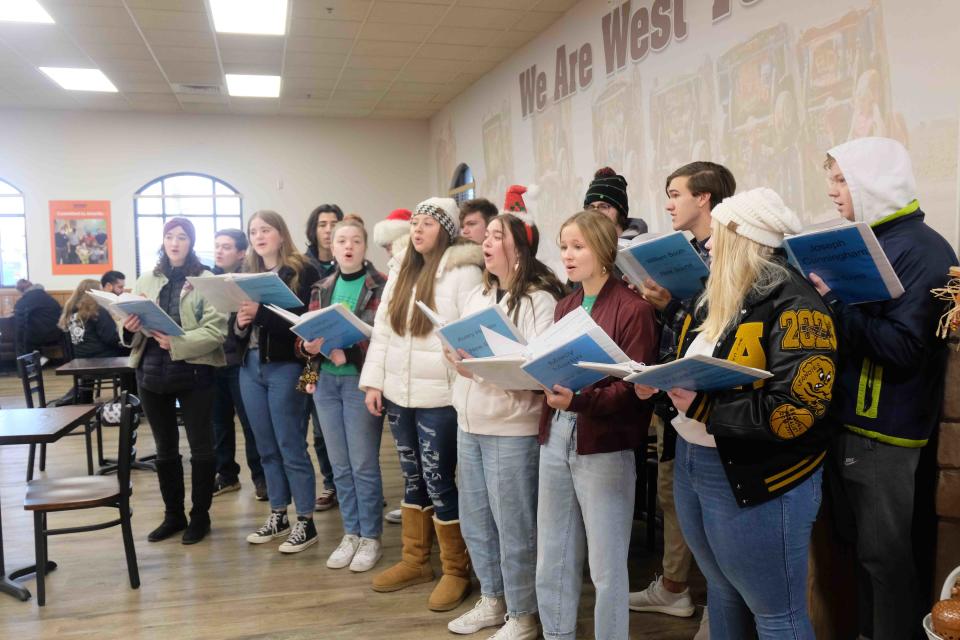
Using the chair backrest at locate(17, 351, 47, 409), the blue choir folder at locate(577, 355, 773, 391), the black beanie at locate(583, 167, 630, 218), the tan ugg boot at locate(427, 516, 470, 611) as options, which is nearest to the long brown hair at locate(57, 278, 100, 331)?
the chair backrest at locate(17, 351, 47, 409)

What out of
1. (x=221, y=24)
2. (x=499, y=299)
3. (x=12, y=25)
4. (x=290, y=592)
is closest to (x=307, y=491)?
→ (x=290, y=592)

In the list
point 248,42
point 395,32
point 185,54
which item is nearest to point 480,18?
point 395,32

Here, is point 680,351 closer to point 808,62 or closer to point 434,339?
point 434,339

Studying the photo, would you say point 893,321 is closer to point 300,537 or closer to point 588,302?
point 588,302

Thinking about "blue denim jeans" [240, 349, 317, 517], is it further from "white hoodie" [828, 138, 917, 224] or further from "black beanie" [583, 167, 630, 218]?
"white hoodie" [828, 138, 917, 224]

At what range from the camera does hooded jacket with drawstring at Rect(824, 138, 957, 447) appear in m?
1.82

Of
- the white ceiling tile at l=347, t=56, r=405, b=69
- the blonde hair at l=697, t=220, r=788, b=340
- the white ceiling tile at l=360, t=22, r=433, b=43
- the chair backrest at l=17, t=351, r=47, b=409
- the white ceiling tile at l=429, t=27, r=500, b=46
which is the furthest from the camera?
the white ceiling tile at l=347, t=56, r=405, b=69

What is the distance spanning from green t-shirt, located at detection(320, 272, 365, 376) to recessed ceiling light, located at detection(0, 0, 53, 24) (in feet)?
15.0

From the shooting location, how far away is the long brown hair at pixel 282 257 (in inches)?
131

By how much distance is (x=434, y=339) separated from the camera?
8.90 feet

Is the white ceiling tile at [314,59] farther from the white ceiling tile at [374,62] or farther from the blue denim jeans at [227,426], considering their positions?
the blue denim jeans at [227,426]

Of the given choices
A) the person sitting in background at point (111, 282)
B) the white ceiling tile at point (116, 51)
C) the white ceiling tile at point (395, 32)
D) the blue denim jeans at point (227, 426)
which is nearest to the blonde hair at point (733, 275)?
the blue denim jeans at point (227, 426)

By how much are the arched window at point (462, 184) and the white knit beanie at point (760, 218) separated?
300 inches

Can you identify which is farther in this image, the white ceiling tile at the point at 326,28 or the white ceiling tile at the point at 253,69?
the white ceiling tile at the point at 253,69
